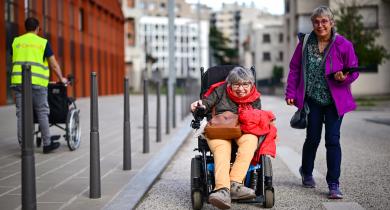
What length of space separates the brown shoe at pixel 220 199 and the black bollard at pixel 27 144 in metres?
1.33

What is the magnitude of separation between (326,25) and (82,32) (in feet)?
112

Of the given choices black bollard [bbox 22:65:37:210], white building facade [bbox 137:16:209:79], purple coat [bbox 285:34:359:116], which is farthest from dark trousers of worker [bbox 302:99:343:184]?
white building facade [bbox 137:16:209:79]

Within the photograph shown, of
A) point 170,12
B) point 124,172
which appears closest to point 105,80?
point 170,12

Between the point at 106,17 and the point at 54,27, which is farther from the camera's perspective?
the point at 106,17

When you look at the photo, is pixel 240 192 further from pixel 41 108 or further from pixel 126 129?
pixel 41 108

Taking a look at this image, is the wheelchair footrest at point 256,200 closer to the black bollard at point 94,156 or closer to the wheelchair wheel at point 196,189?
the wheelchair wheel at point 196,189

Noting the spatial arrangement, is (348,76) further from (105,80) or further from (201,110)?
(105,80)

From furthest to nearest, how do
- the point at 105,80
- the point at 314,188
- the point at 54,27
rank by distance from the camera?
the point at 105,80
the point at 54,27
the point at 314,188

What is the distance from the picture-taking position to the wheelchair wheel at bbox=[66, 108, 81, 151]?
8.40 meters

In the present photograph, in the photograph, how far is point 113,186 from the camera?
18.9 ft

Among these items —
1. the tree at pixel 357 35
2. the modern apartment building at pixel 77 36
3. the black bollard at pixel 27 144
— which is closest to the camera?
the black bollard at pixel 27 144

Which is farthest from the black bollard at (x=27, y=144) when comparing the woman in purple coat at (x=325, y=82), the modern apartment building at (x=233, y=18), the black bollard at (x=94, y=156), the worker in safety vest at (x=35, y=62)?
the modern apartment building at (x=233, y=18)

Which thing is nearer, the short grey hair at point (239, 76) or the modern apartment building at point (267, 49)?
the short grey hair at point (239, 76)

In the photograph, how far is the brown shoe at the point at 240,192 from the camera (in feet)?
14.5
